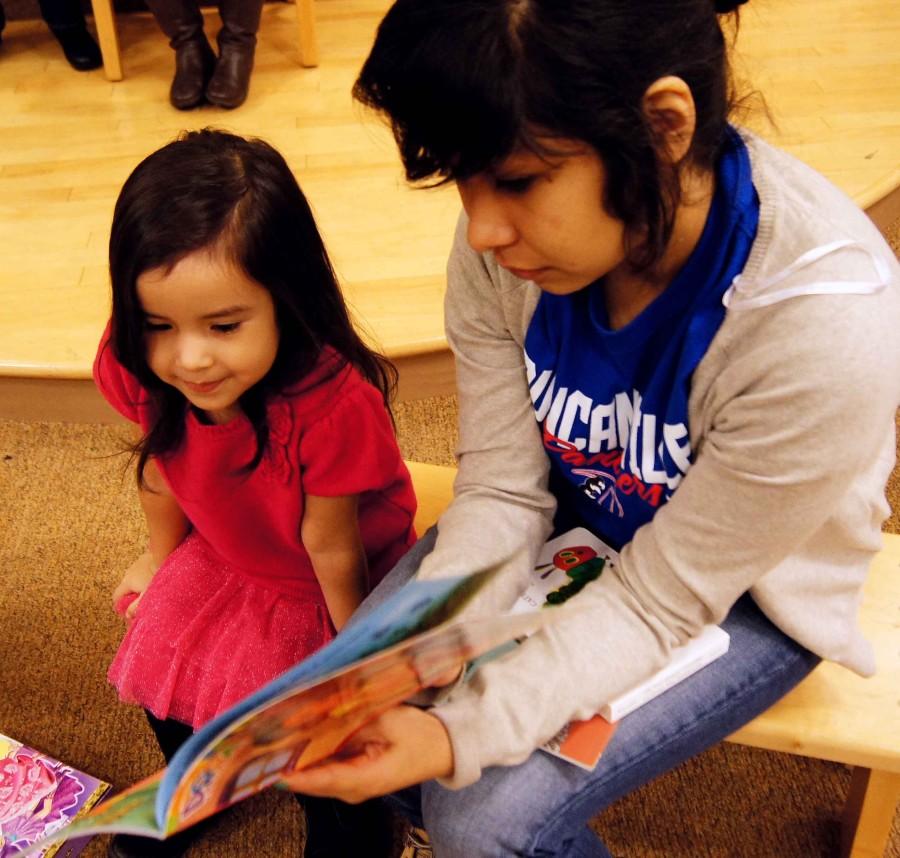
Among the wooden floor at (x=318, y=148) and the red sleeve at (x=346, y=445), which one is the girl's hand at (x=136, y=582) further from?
the wooden floor at (x=318, y=148)

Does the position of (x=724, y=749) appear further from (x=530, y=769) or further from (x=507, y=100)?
(x=507, y=100)

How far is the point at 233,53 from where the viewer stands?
87.0 inches

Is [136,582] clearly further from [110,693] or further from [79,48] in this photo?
[79,48]

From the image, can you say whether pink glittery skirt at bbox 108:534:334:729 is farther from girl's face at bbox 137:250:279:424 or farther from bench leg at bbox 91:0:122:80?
bench leg at bbox 91:0:122:80

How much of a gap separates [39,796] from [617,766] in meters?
0.80

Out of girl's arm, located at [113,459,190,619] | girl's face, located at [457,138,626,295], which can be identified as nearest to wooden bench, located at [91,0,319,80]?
girl's arm, located at [113,459,190,619]

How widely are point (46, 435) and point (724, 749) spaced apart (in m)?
1.26

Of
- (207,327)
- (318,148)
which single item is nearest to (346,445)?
(207,327)

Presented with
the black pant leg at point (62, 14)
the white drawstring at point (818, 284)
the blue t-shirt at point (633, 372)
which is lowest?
the black pant leg at point (62, 14)

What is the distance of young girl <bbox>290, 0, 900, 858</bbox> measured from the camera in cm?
65

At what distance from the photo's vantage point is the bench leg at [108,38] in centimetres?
220

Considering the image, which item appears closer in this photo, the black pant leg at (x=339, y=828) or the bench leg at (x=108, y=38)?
the black pant leg at (x=339, y=828)

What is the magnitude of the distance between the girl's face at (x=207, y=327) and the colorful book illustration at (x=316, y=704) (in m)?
0.31

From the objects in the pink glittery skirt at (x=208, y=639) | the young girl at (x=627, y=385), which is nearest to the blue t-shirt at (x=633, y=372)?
the young girl at (x=627, y=385)
